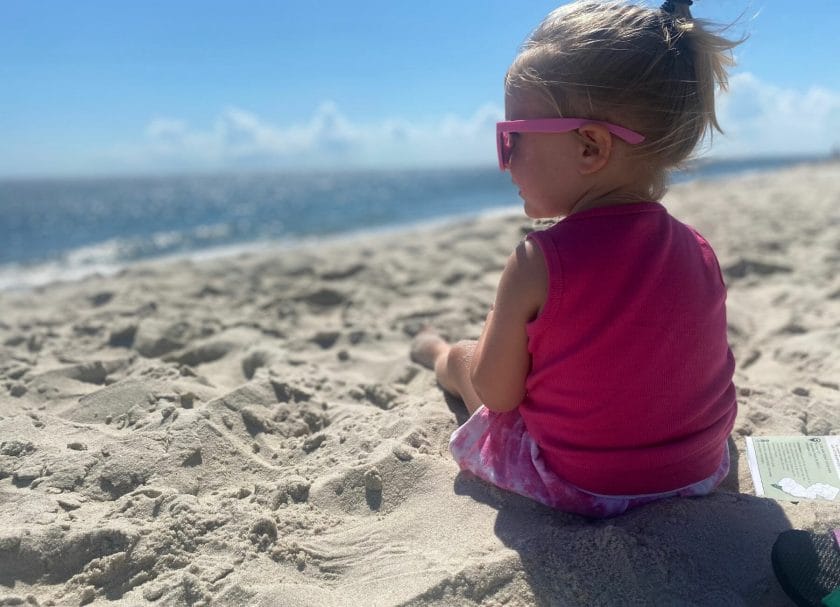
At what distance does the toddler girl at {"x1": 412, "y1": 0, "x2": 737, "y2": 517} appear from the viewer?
4.73 ft

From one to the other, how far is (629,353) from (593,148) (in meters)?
0.47

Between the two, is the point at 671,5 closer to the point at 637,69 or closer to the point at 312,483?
the point at 637,69

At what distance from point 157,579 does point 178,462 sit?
0.47 m

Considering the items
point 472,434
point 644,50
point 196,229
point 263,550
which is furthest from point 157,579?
point 196,229

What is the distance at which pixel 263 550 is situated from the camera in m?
1.61

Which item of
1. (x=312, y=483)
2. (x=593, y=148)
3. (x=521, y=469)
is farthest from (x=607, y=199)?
(x=312, y=483)

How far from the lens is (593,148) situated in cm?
150

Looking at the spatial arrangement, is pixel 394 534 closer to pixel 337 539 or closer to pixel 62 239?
pixel 337 539

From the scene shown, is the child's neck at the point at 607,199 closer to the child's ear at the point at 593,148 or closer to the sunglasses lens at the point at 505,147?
the child's ear at the point at 593,148

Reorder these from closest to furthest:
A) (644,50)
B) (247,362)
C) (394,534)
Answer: (644,50) < (394,534) < (247,362)

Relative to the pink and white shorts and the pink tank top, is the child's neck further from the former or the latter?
the pink and white shorts

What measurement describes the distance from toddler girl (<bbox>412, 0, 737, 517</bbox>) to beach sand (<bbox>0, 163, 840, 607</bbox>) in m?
0.18

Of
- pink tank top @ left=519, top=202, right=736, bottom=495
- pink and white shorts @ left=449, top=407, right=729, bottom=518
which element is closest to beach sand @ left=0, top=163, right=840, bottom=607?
pink and white shorts @ left=449, top=407, right=729, bottom=518

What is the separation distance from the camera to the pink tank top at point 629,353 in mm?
1456
